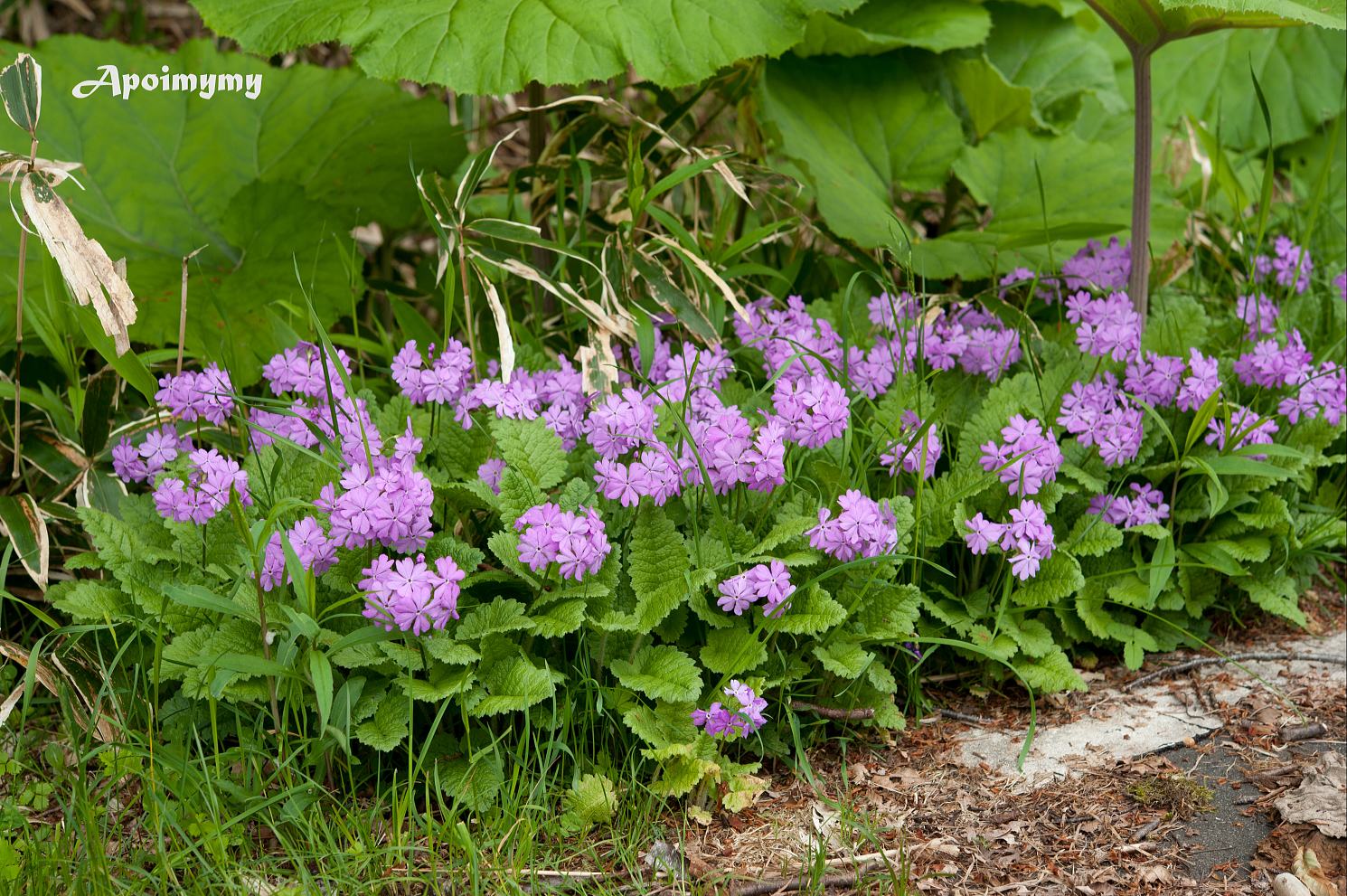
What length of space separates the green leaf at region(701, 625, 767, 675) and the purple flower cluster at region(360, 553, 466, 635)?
39 centimetres

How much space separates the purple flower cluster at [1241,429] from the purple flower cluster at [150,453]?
176cm

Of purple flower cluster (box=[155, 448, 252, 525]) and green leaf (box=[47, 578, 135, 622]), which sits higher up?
purple flower cluster (box=[155, 448, 252, 525])

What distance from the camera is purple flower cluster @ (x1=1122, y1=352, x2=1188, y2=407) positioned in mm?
2195

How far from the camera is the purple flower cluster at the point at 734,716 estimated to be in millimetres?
1701

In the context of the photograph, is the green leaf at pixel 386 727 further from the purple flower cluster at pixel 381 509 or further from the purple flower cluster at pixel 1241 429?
the purple flower cluster at pixel 1241 429

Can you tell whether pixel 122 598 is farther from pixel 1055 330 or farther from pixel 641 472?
pixel 1055 330

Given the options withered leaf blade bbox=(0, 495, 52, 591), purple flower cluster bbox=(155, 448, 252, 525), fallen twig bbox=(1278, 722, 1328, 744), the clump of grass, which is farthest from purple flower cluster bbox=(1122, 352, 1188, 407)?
withered leaf blade bbox=(0, 495, 52, 591)

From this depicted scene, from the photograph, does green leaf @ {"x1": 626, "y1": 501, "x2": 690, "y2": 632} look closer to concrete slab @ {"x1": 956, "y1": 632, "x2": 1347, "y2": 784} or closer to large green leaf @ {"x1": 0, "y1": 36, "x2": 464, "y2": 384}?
concrete slab @ {"x1": 956, "y1": 632, "x2": 1347, "y2": 784}

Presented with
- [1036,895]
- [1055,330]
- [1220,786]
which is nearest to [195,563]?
[1036,895]

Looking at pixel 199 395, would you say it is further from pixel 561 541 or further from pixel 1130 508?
pixel 1130 508

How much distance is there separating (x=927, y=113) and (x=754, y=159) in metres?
0.45

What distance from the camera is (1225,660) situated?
2131 millimetres

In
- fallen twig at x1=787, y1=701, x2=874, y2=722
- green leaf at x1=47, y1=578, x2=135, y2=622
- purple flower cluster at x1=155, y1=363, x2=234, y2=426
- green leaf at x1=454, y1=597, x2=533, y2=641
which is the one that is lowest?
fallen twig at x1=787, y1=701, x2=874, y2=722

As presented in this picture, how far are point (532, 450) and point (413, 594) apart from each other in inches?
13.9
